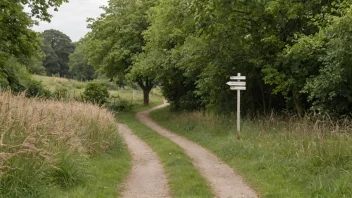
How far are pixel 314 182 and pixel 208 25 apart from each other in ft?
21.8

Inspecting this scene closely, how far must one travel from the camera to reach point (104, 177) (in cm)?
869

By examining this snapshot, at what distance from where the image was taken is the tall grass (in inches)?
235

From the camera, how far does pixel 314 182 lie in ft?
24.6

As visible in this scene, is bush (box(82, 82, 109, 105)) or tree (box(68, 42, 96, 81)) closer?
bush (box(82, 82, 109, 105))

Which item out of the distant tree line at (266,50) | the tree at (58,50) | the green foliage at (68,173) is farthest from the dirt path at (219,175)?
the tree at (58,50)

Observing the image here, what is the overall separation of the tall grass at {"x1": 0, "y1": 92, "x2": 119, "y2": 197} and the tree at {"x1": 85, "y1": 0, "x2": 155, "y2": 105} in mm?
21357

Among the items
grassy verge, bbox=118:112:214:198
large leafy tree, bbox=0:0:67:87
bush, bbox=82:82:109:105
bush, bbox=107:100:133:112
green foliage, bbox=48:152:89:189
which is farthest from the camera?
bush, bbox=107:100:133:112

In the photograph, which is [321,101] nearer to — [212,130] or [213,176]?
[213,176]

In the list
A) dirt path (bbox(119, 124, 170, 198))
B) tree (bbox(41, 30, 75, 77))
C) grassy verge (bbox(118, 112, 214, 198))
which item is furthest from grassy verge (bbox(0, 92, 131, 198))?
tree (bbox(41, 30, 75, 77))

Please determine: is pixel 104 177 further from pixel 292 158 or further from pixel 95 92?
pixel 95 92

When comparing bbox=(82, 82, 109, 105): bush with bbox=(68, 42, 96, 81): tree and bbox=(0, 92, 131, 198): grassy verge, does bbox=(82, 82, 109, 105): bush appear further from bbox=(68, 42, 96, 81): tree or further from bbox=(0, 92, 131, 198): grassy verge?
bbox=(68, 42, 96, 81): tree

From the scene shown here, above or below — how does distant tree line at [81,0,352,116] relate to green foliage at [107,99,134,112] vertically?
above

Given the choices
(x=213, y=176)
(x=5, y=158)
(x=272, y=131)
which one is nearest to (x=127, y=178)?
(x=213, y=176)

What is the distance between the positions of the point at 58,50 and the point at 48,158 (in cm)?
9240
